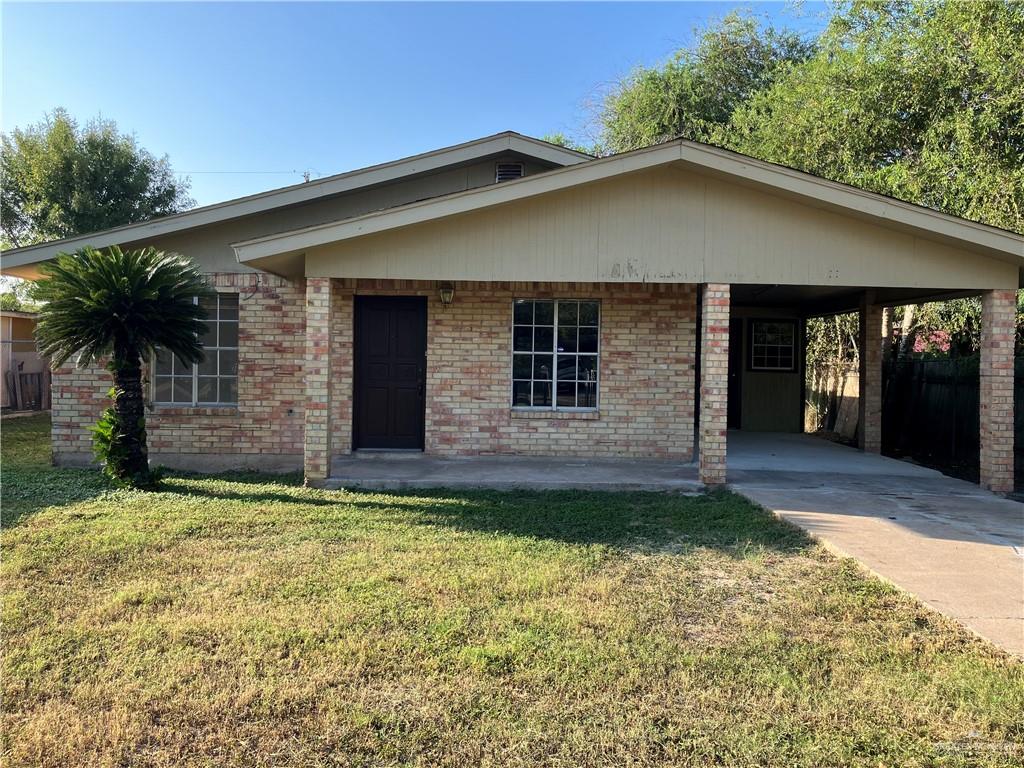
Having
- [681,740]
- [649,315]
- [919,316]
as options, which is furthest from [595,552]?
[919,316]

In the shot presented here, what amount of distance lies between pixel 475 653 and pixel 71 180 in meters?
23.2

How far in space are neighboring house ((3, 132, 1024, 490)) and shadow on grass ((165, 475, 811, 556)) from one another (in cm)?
76

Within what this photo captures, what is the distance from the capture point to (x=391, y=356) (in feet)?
32.7

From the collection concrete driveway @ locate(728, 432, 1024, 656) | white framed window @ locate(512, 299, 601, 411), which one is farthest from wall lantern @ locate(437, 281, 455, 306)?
concrete driveway @ locate(728, 432, 1024, 656)

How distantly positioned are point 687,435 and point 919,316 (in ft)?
29.2

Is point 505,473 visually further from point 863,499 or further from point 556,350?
point 863,499

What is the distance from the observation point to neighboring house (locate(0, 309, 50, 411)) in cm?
1739

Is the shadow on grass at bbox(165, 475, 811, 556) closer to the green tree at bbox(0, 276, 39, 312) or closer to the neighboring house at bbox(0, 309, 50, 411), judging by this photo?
the neighboring house at bbox(0, 309, 50, 411)

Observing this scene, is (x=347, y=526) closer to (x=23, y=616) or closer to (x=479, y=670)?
(x=23, y=616)

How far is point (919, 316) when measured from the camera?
15.3 meters

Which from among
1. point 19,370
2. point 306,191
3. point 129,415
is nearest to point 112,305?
point 129,415

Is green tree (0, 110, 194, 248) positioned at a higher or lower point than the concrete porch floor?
higher

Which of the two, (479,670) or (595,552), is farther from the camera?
(595,552)

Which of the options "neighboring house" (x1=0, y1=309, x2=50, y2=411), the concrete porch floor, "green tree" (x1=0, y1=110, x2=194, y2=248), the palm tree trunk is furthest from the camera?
"green tree" (x1=0, y1=110, x2=194, y2=248)
